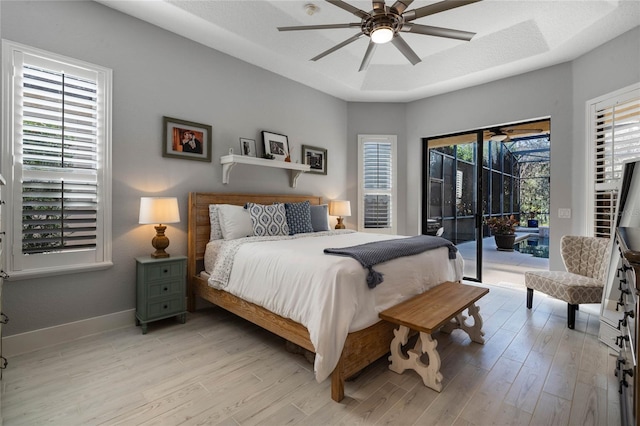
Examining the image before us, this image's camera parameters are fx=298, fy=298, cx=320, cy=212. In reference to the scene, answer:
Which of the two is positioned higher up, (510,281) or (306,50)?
(306,50)

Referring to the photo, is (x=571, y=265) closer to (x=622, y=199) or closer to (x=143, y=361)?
(x=622, y=199)

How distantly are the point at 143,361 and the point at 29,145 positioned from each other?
1.92 m

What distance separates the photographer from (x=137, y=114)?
9.50 ft

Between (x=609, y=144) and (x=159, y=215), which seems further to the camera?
(x=609, y=144)

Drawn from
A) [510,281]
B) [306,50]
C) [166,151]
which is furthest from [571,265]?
[166,151]

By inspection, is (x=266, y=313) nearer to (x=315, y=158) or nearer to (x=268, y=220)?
(x=268, y=220)

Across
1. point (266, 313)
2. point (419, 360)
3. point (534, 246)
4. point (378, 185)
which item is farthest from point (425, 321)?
point (534, 246)

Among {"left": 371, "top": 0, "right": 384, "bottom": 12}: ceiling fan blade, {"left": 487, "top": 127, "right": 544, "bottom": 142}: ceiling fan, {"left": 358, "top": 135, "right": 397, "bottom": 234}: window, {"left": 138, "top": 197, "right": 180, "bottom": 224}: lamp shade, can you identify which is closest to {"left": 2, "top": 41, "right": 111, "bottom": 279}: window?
{"left": 138, "top": 197, "right": 180, "bottom": 224}: lamp shade

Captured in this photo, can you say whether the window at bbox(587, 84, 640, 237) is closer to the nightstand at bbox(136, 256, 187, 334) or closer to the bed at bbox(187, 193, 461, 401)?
the bed at bbox(187, 193, 461, 401)

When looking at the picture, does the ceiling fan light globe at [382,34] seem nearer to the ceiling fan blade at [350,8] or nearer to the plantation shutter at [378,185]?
the ceiling fan blade at [350,8]

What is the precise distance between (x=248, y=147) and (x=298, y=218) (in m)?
1.09

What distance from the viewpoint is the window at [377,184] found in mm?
5172

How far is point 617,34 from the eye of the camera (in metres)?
3.04

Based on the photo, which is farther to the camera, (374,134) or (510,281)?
(374,134)
